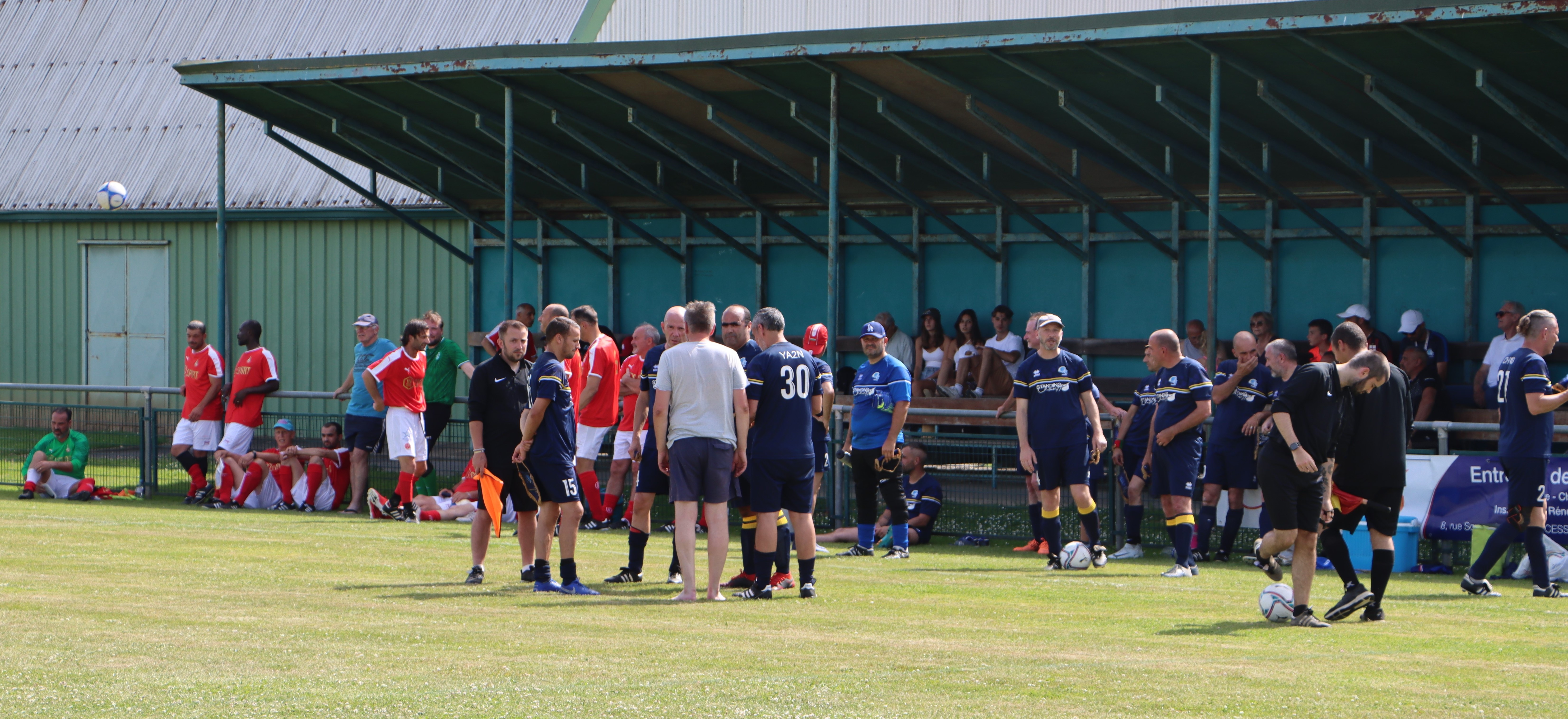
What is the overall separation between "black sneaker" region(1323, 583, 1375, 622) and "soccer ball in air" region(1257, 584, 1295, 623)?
0.24 meters

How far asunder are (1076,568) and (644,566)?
3200 millimetres

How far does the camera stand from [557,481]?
1028 centimetres

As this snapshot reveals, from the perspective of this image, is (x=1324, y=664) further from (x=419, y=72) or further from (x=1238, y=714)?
(x=419, y=72)

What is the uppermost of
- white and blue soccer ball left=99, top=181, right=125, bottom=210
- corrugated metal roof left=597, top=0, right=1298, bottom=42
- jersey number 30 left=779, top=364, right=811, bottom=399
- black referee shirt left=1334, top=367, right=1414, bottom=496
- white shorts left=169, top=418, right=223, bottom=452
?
corrugated metal roof left=597, top=0, right=1298, bottom=42

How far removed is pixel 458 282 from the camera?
80.6 feet

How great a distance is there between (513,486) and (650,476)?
93 cm

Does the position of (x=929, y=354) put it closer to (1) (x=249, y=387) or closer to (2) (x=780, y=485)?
(1) (x=249, y=387)

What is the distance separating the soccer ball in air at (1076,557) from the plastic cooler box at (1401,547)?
206 cm

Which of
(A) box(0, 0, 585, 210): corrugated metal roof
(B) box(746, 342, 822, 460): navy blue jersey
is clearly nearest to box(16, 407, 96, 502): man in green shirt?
(A) box(0, 0, 585, 210): corrugated metal roof

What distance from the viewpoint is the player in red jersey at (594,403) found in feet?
42.5

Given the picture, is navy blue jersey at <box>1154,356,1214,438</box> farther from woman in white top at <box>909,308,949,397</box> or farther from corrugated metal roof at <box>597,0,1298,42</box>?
corrugated metal roof at <box>597,0,1298,42</box>

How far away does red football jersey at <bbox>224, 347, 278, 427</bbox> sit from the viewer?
17062 millimetres

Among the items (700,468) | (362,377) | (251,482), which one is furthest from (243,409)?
(700,468)

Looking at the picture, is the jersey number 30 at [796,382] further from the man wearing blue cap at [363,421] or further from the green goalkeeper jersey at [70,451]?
the green goalkeeper jersey at [70,451]
